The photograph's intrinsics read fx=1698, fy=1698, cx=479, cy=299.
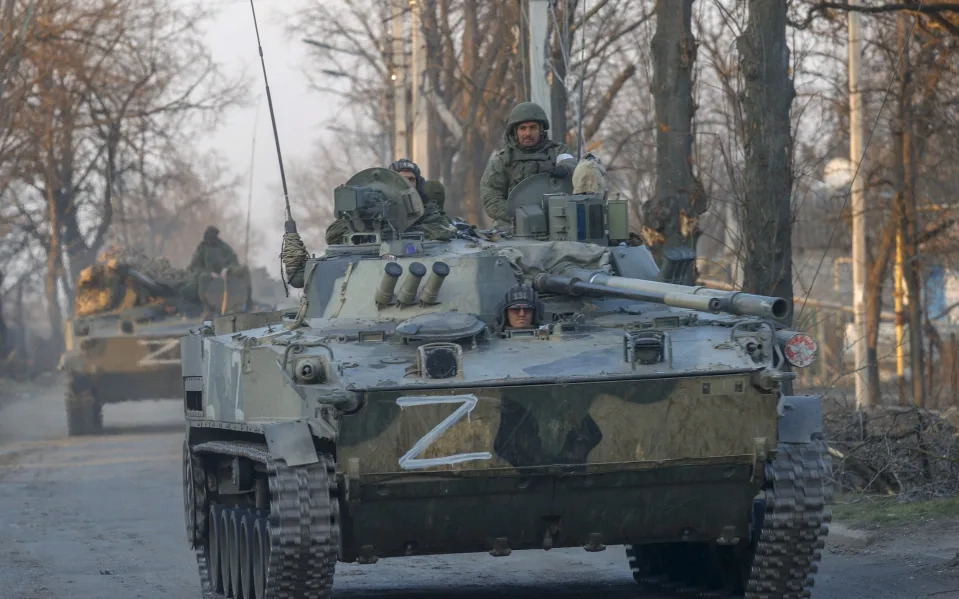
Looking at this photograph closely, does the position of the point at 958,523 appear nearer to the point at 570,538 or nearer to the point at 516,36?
the point at 570,538

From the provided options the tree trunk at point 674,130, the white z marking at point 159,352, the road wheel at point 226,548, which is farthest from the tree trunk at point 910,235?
the road wheel at point 226,548

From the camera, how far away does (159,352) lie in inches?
903

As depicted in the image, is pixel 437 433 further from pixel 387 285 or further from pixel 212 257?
pixel 212 257

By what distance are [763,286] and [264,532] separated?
6714mm

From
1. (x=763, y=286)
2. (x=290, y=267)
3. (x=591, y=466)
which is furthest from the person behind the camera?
(x=763, y=286)

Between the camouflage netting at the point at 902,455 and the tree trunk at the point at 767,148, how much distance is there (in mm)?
1471

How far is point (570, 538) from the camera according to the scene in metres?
8.69

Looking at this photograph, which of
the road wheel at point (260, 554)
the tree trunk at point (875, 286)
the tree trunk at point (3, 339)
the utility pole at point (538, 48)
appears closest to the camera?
the road wheel at point (260, 554)

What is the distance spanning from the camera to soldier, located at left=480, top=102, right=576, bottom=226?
12.3 m

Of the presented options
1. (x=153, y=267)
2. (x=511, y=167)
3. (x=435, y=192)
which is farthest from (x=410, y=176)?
(x=153, y=267)

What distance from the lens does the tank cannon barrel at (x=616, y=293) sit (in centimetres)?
839

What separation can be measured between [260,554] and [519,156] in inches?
170

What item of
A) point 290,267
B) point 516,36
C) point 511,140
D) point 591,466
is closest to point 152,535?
point 290,267

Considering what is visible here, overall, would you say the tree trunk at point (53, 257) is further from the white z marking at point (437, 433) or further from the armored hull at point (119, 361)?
the white z marking at point (437, 433)
